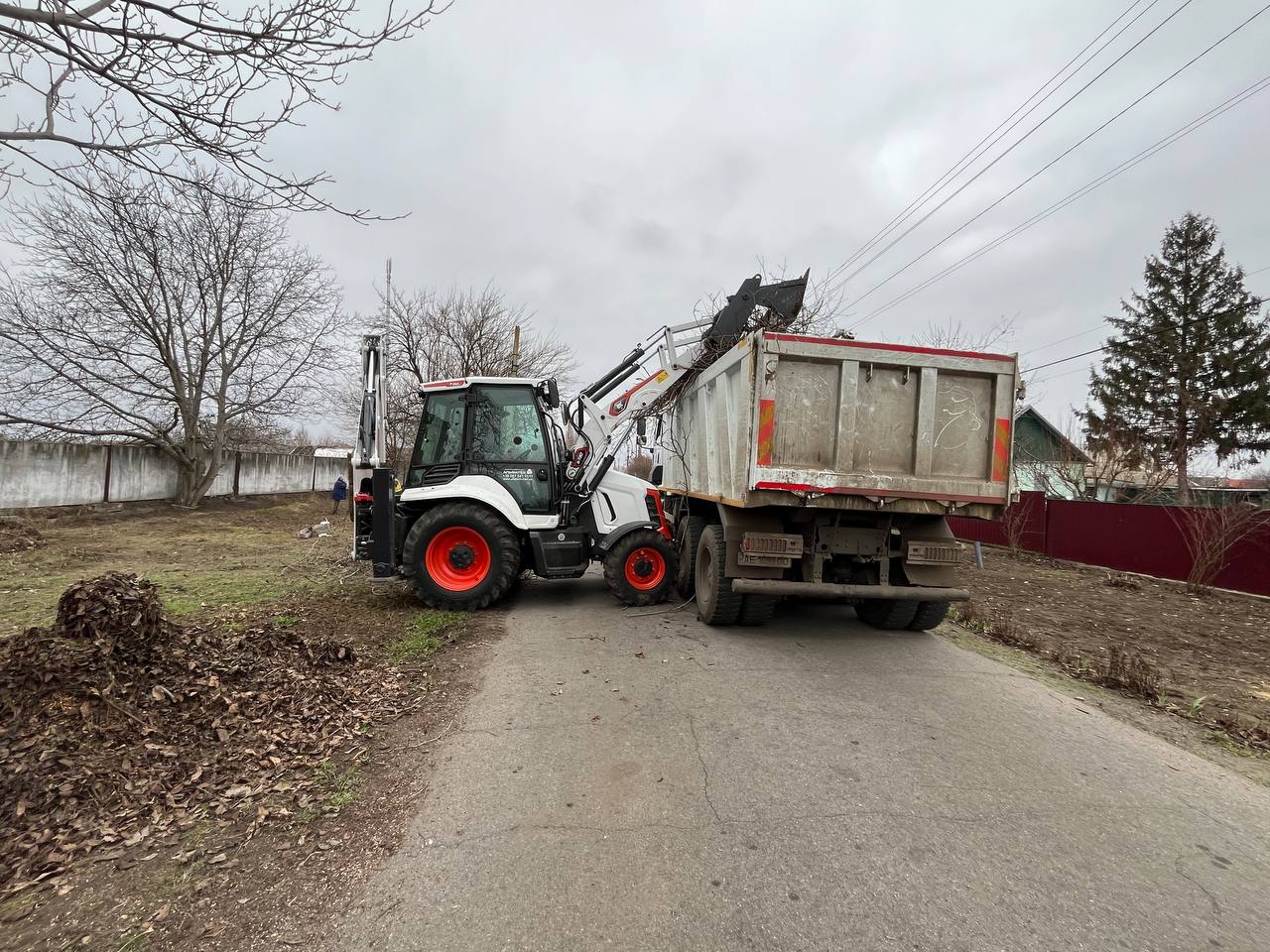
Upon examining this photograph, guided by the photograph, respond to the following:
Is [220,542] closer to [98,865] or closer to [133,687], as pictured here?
[133,687]

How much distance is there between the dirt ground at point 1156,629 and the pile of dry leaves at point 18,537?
15343mm

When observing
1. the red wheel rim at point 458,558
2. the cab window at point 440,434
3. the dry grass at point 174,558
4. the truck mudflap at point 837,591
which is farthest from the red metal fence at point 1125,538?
the dry grass at point 174,558

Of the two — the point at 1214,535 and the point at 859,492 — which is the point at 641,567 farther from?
the point at 1214,535

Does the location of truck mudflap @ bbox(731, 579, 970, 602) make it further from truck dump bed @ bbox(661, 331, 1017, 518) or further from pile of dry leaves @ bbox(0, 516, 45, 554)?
pile of dry leaves @ bbox(0, 516, 45, 554)

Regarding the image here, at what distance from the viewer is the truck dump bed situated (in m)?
5.30

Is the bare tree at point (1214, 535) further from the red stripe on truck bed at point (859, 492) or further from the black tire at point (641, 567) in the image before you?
the black tire at point (641, 567)

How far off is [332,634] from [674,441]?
196 inches

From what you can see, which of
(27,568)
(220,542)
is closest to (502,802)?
(27,568)

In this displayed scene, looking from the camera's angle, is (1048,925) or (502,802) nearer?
(1048,925)

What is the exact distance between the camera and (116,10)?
3.10 meters

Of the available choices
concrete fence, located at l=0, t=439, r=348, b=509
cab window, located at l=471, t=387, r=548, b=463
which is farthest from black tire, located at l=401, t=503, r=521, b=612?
concrete fence, located at l=0, t=439, r=348, b=509

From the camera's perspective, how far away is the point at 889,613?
6.38 m

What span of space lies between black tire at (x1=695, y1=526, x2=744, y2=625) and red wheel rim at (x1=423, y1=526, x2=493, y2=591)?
2.52 m

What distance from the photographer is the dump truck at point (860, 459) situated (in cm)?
533
